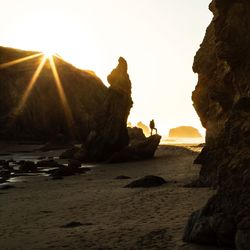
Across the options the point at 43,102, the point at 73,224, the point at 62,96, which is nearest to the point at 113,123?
the point at 73,224

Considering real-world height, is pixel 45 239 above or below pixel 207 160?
below

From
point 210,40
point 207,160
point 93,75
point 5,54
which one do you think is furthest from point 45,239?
point 93,75

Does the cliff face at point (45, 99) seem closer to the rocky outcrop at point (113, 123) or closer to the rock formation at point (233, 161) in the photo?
the rocky outcrop at point (113, 123)

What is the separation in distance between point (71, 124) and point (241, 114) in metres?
76.8

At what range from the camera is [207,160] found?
663 inches

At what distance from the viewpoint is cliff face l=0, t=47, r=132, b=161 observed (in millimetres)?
80625

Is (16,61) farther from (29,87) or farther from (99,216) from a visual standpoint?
(99,216)

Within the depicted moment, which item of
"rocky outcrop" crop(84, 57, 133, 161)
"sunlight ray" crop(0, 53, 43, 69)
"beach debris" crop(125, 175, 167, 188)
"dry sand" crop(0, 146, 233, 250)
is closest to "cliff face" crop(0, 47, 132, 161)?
"sunlight ray" crop(0, 53, 43, 69)

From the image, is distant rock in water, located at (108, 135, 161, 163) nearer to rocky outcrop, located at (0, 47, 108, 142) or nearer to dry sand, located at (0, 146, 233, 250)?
dry sand, located at (0, 146, 233, 250)

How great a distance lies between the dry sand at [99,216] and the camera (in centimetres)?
862

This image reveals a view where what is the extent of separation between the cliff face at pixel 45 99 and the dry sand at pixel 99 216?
5860 centimetres

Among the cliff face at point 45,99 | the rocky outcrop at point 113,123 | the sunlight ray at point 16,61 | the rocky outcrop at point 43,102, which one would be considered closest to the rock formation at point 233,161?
the rocky outcrop at point 113,123

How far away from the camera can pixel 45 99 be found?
287 ft

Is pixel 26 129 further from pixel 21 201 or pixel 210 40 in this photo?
pixel 21 201
